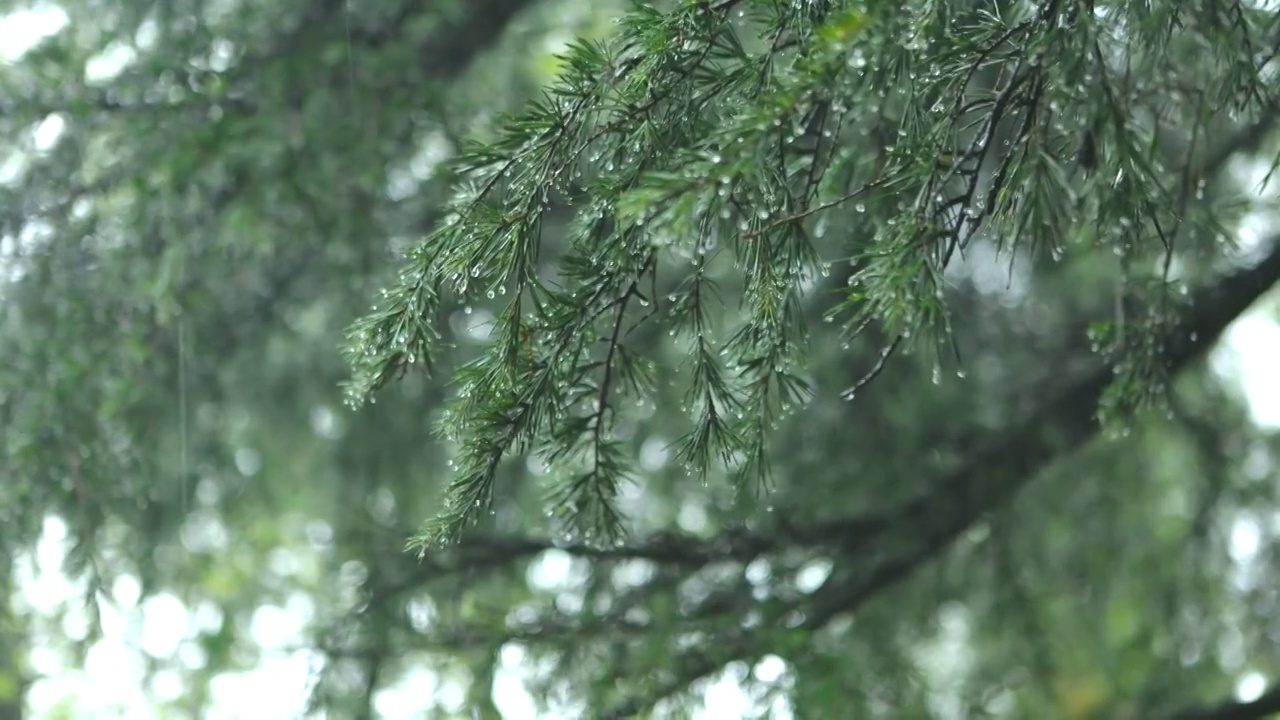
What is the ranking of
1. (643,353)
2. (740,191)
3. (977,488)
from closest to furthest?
1. (740,191)
2. (977,488)
3. (643,353)

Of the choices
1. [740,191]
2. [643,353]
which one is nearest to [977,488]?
[643,353]

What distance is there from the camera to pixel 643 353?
17.2 ft

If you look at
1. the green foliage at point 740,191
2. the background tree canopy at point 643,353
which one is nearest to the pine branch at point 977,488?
the background tree canopy at point 643,353

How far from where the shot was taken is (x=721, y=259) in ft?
18.1

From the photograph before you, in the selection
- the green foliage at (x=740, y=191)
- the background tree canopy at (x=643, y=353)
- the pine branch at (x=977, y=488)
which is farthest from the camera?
the pine branch at (x=977, y=488)

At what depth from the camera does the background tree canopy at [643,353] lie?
233 centimetres

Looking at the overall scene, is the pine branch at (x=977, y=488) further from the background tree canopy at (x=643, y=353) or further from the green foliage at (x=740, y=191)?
the green foliage at (x=740, y=191)

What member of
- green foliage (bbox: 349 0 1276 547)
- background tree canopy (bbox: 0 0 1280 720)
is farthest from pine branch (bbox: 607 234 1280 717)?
green foliage (bbox: 349 0 1276 547)

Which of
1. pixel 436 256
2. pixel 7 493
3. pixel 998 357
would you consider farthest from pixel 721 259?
pixel 436 256

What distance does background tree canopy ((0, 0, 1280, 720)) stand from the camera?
2332 mm

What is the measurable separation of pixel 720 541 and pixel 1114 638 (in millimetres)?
3385

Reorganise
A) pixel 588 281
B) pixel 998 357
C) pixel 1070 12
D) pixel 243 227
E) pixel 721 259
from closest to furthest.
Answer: pixel 1070 12 < pixel 588 281 < pixel 243 227 < pixel 721 259 < pixel 998 357

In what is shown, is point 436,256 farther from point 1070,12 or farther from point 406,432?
point 406,432

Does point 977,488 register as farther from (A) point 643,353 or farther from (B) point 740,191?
(B) point 740,191
